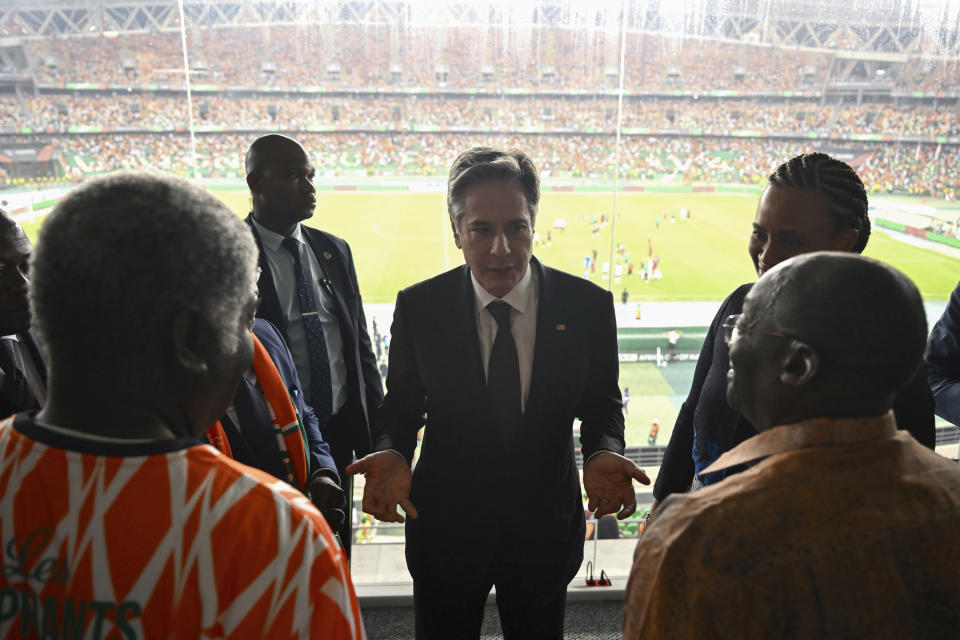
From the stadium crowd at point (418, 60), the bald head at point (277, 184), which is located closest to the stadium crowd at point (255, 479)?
the bald head at point (277, 184)

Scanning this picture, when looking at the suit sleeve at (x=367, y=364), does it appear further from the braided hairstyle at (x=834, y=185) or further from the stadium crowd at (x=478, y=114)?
the stadium crowd at (x=478, y=114)

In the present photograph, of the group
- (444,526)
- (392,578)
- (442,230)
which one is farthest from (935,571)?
(442,230)

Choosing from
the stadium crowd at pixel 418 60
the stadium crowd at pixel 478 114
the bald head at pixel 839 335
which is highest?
the stadium crowd at pixel 418 60

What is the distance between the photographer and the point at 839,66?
7051 mm

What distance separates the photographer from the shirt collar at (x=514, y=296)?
1522mm

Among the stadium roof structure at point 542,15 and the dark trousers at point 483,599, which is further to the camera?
the stadium roof structure at point 542,15

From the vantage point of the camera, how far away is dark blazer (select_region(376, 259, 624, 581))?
4.82 feet

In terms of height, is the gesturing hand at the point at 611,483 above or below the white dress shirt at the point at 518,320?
below

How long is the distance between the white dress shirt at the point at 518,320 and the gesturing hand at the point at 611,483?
0.92 feet

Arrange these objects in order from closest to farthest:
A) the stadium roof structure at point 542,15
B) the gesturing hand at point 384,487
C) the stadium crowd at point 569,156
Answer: the gesturing hand at point 384,487, the stadium roof structure at point 542,15, the stadium crowd at point 569,156

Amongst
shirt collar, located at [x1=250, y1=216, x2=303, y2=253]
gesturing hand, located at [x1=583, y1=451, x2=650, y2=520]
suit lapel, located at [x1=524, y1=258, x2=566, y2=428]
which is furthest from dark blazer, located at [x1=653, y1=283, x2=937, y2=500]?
shirt collar, located at [x1=250, y1=216, x2=303, y2=253]

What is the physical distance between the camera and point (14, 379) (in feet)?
4.67

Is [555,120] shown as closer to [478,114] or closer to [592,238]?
[478,114]

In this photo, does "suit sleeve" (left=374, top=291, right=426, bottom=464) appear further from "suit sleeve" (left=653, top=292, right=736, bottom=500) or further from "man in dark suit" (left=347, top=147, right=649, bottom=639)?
"suit sleeve" (left=653, top=292, right=736, bottom=500)
